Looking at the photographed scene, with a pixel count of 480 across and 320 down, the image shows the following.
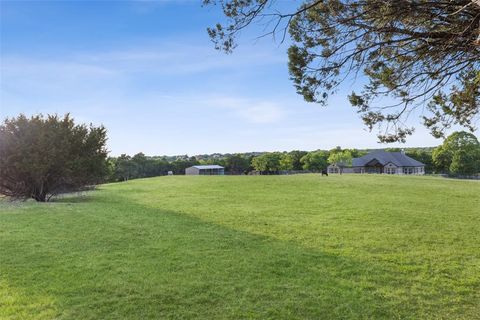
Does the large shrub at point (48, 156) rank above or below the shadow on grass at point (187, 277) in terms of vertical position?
above

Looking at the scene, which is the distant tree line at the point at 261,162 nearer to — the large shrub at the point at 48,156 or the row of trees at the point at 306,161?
the row of trees at the point at 306,161

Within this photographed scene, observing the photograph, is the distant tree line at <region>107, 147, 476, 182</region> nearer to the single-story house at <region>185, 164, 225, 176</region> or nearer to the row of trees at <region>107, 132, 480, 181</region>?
the row of trees at <region>107, 132, 480, 181</region>

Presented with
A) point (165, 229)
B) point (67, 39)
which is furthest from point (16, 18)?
point (165, 229)

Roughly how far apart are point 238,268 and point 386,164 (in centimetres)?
7131

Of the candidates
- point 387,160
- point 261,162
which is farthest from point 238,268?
point 261,162

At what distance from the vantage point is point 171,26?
1078 cm

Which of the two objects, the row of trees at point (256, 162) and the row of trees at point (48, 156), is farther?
the row of trees at point (256, 162)

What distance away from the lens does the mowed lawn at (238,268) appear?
14.2ft

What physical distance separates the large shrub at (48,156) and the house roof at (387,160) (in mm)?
62328

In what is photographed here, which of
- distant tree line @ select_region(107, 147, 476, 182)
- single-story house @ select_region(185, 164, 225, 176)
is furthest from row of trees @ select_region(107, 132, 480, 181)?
single-story house @ select_region(185, 164, 225, 176)

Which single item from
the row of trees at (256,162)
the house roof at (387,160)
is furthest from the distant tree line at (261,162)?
the house roof at (387,160)

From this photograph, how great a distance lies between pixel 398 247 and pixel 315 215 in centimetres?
468

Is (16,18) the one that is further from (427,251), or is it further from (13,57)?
(427,251)

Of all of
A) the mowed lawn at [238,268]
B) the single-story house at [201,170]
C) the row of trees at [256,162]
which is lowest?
the mowed lawn at [238,268]
